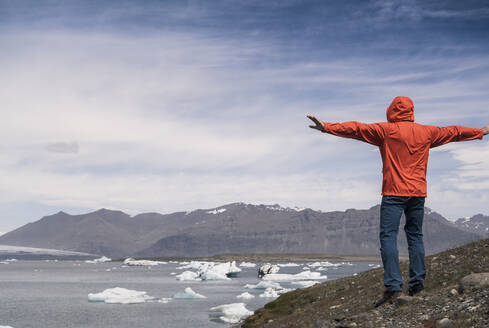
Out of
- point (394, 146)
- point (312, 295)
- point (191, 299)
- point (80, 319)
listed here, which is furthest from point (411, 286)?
point (191, 299)

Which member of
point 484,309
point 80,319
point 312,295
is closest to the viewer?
point 484,309

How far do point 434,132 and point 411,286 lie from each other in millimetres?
2872

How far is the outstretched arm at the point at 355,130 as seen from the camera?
8.31 meters

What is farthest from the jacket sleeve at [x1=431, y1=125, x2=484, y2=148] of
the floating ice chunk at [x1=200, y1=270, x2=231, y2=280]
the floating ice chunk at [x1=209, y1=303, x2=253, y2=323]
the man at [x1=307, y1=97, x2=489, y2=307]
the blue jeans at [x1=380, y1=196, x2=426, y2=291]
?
the floating ice chunk at [x1=200, y1=270, x2=231, y2=280]

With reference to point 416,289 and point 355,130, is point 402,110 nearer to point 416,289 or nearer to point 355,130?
point 355,130

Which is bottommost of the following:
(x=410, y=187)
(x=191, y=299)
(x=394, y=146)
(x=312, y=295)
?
(x=191, y=299)

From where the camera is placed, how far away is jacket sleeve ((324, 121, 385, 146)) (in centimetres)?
834

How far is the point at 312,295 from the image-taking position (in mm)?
23219

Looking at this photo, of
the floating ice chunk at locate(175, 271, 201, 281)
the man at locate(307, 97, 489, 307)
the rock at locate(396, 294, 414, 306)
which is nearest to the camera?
the man at locate(307, 97, 489, 307)

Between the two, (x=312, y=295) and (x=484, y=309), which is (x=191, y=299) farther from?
(x=484, y=309)

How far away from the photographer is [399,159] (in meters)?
8.70

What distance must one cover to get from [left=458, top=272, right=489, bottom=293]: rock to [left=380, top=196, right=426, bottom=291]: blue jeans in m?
0.98

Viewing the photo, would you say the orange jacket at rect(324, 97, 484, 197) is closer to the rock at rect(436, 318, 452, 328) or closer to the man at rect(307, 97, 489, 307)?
the man at rect(307, 97, 489, 307)

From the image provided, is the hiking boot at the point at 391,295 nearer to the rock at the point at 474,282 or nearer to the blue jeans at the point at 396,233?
the blue jeans at the point at 396,233
